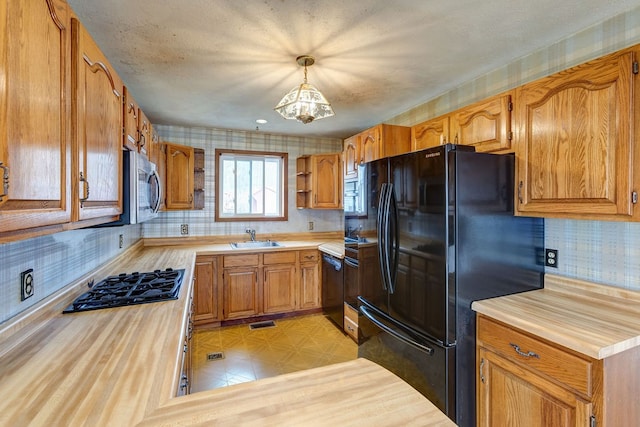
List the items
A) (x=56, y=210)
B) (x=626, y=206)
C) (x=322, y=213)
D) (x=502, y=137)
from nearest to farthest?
(x=56, y=210), (x=626, y=206), (x=502, y=137), (x=322, y=213)

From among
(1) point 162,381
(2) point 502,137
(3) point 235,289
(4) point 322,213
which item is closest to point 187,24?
(1) point 162,381

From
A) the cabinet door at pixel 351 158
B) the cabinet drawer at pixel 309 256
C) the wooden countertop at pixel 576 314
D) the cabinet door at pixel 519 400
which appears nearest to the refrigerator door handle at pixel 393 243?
the wooden countertop at pixel 576 314

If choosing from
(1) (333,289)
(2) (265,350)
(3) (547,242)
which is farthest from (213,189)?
(3) (547,242)

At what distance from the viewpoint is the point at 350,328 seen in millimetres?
3125

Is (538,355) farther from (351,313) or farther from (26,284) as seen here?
(26,284)

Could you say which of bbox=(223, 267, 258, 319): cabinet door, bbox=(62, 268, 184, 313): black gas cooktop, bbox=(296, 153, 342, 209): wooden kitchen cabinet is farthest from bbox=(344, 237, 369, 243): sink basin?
bbox=(62, 268, 184, 313): black gas cooktop

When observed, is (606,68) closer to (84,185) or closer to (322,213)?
(84,185)

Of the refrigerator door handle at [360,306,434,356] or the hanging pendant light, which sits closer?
the refrigerator door handle at [360,306,434,356]

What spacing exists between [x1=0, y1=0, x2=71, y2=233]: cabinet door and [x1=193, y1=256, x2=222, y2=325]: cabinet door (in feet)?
8.17

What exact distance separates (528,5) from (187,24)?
1.79 meters

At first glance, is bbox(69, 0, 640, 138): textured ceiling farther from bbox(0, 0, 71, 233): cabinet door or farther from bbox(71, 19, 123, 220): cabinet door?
bbox(0, 0, 71, 233): cabinet door

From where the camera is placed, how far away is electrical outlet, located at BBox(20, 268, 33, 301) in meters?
1.23

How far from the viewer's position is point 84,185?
1036 millimetres

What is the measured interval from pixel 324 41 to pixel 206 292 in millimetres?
2737
